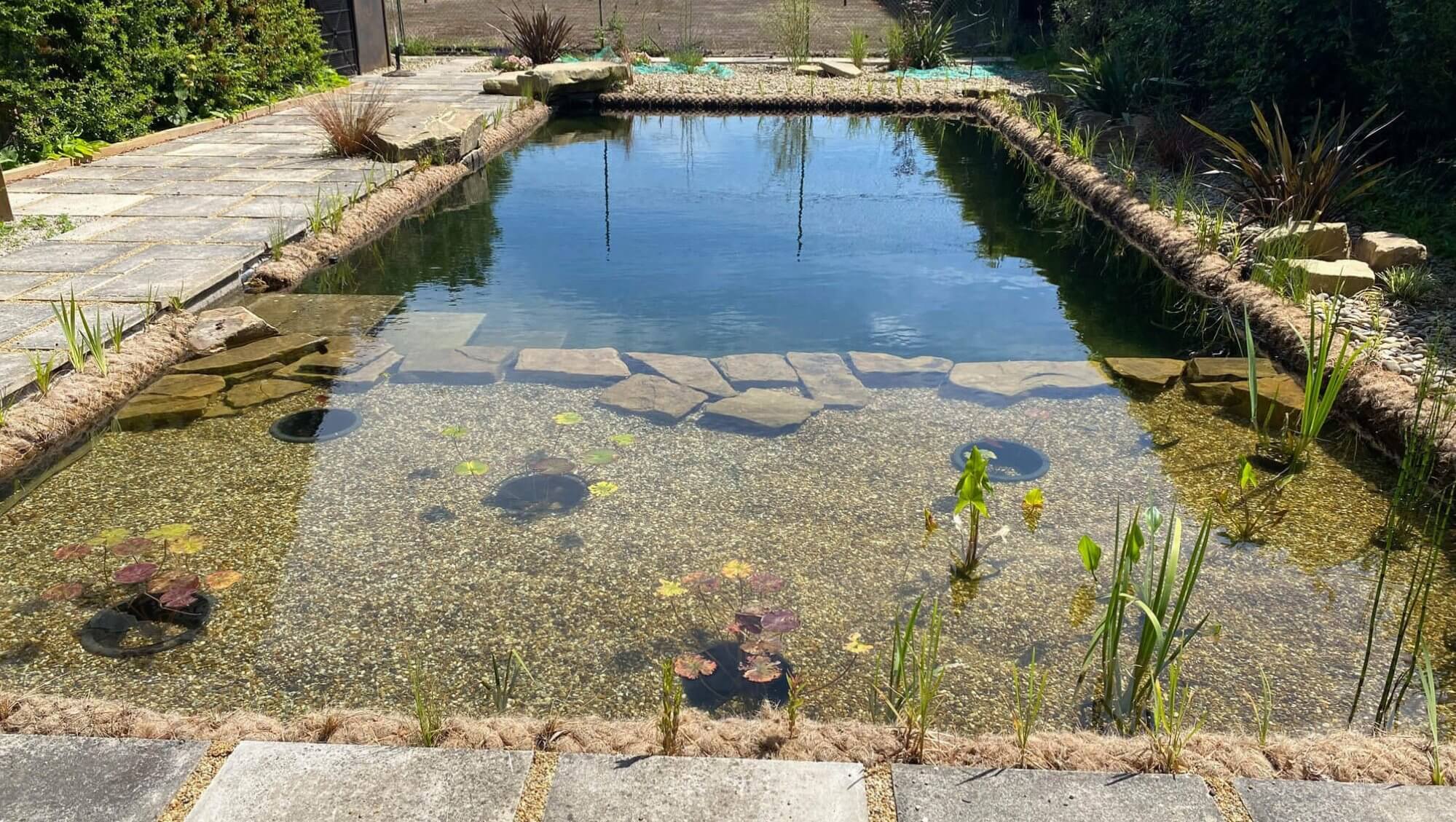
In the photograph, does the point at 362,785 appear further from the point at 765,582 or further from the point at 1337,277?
the point at 1337,277

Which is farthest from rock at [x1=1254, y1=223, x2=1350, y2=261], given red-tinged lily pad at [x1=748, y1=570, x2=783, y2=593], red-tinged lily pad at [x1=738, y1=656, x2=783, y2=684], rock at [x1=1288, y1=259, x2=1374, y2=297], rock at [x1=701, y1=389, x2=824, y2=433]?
red-tinged lily pad at [x1=738, y1=656, x2=783, y2=684]

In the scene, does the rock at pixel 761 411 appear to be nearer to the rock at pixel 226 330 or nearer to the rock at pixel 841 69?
the rock at pixel 226 330

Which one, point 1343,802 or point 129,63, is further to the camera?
point 129,63

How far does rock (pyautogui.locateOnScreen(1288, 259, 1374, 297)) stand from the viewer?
15.2 ft

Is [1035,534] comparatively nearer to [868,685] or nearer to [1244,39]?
[868,685]

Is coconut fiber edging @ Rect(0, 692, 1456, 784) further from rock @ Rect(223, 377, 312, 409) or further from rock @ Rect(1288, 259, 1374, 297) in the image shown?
rock @ Rect(1288, 259, 1374, 297)

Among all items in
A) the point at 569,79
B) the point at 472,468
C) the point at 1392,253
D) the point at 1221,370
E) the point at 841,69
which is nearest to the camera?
the point at 472,468

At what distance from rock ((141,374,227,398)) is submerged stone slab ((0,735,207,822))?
2199 mm

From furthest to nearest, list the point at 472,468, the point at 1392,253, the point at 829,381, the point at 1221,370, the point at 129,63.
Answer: the point at 129,63 < the point at 1392,253 < the point at 1221,370 < the point at 829,381 < the point at 472,468

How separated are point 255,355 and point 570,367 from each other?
1217 mm

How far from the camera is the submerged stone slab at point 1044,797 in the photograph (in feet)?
5.31

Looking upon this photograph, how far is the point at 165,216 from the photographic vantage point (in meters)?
5.75

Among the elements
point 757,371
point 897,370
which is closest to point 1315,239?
point 897,370

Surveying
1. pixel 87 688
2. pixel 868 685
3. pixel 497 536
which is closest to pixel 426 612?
pixel 497 536
